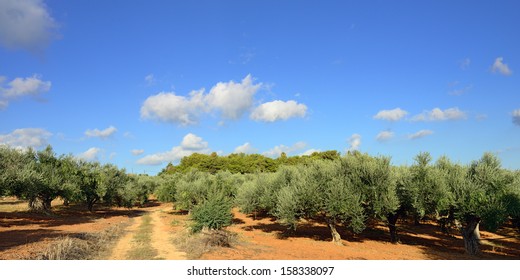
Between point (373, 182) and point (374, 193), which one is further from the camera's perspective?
point (373, 182)

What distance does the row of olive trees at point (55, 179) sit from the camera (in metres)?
Result: 38.4

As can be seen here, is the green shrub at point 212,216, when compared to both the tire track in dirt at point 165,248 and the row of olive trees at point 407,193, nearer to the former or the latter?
the tire track in dirt at point 165,248

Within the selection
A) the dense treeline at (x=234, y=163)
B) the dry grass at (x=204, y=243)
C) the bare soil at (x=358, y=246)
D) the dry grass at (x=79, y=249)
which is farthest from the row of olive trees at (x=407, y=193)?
the dense treeline at (x=234, y=163)

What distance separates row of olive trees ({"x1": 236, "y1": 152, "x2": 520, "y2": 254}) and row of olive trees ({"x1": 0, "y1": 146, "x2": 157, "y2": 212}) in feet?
109

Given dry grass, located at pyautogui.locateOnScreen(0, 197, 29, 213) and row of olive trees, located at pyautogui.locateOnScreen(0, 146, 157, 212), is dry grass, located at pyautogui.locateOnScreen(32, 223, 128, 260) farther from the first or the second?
dry grass, located at pyautogui.locateOnScreen(0, 197, 29, 213)

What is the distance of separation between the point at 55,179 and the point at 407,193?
160ft

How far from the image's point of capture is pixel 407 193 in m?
29.7

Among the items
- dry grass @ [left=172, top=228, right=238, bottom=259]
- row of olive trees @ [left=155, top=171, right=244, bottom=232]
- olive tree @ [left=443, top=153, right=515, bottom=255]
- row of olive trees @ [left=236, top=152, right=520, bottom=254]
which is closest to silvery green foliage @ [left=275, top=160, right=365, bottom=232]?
row of olive trees @ [left=236, top=152, right=520, bottom=254]

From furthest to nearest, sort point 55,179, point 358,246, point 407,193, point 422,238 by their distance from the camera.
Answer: point 55,179 → point 422,238 → point 407,193 → point 358,246

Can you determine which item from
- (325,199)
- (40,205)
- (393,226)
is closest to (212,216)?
(325,199)

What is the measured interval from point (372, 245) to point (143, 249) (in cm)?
2125

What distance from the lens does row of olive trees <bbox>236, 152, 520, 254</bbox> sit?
24.7m

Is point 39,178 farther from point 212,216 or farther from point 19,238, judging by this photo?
point 212,216

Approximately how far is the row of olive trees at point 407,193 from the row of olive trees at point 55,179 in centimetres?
3310
